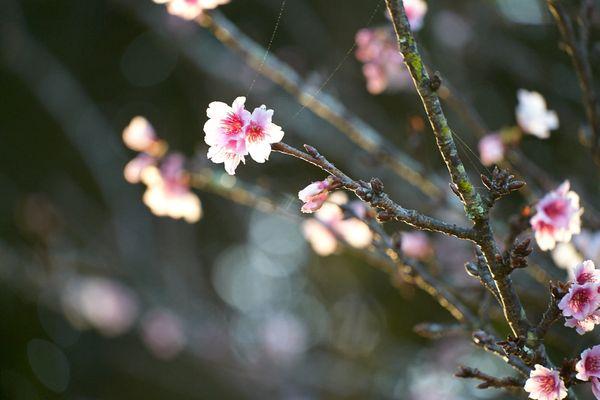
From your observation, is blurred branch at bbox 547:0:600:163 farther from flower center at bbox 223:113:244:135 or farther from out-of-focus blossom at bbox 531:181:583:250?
flower center at bbox 223:113:244:135

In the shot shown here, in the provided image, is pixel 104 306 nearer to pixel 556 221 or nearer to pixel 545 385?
pixel 556 221

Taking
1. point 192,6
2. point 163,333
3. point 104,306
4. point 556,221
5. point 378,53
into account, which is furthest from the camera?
point 104,306

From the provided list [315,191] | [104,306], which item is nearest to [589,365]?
[315,191]

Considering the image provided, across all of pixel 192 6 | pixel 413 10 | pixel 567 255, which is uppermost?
pixel 413 10

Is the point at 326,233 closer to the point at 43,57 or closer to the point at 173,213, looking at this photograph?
the point at 173,213

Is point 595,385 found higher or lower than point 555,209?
lower

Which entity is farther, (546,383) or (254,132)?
(254,132)
